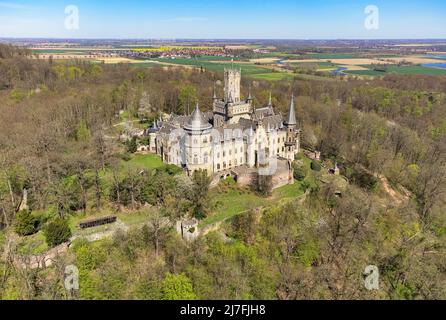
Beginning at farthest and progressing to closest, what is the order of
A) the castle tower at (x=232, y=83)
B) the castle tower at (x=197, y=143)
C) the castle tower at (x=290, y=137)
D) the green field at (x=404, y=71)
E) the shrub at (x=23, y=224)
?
the green field at (x=404, y=71)
the castle tower at (x=232, y=83)
the castle tower at (x=290, y=137)
the castle tower at (x=197, y=143)
the shrub at (x=23, y=224)

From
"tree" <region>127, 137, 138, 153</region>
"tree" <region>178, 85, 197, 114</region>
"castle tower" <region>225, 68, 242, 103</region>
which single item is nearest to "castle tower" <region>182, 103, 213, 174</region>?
"castle tower" <region>225, 68, 242, 103</region>

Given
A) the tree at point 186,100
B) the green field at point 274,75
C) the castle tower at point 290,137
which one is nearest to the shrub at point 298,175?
the castle tower at point 290,137

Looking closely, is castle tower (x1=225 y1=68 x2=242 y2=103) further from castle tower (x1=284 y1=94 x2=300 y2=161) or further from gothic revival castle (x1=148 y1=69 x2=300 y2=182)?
castle tower (x1=284 y1=94 x2=300 y2=161)

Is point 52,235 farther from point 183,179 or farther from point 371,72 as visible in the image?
point 371,72

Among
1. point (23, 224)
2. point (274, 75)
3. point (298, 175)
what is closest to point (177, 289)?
point (23, 224)

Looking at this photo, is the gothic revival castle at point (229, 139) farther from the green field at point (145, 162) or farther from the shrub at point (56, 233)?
the shrub at point (56, 233)

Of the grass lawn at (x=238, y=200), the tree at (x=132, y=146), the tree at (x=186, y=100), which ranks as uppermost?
the tree at (x=186, y=100)

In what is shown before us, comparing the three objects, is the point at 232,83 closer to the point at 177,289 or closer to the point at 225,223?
the point at 225,223
